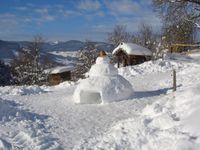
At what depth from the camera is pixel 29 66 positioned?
45906 mm

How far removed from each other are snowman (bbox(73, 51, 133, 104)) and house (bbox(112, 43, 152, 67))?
2207cm

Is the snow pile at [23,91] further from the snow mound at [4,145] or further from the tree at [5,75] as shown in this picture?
the tree at [5,75]

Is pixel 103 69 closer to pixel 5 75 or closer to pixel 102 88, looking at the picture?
pixel 102 88

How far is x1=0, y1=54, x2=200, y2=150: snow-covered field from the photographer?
9852 mm

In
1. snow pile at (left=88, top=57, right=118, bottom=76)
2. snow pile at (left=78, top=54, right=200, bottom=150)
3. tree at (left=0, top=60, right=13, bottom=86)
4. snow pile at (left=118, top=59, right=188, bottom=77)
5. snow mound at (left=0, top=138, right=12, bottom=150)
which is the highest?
snow pile at (left=88, top=57, right=118, bottom=76)

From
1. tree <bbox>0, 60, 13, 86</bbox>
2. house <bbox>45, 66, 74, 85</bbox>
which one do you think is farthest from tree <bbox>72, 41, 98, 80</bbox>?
tree <bbox>0, 60, 13, 86</bbox>

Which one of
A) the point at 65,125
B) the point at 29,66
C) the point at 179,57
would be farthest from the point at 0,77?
the point at 65,125

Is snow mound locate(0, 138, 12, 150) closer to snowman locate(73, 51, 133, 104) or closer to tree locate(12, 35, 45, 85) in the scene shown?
snowman locate(73, 51, 133, 104)

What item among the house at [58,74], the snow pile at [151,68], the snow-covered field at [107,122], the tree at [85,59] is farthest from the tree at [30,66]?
the snow-covered field at [107,122]

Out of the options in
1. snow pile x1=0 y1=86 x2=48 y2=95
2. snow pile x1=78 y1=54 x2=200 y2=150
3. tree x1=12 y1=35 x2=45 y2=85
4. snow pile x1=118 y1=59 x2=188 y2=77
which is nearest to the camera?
snow pile x1=78 y1=54 x2=200 y2=150

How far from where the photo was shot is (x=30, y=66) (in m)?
45.9

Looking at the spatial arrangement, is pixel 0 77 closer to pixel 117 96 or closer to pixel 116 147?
pixel 117 96

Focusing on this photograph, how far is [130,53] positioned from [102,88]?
2317 centimetres

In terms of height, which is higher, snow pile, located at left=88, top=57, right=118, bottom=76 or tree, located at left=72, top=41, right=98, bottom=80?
snow pile, located at left=88, top=57, right=118, bottom=76
